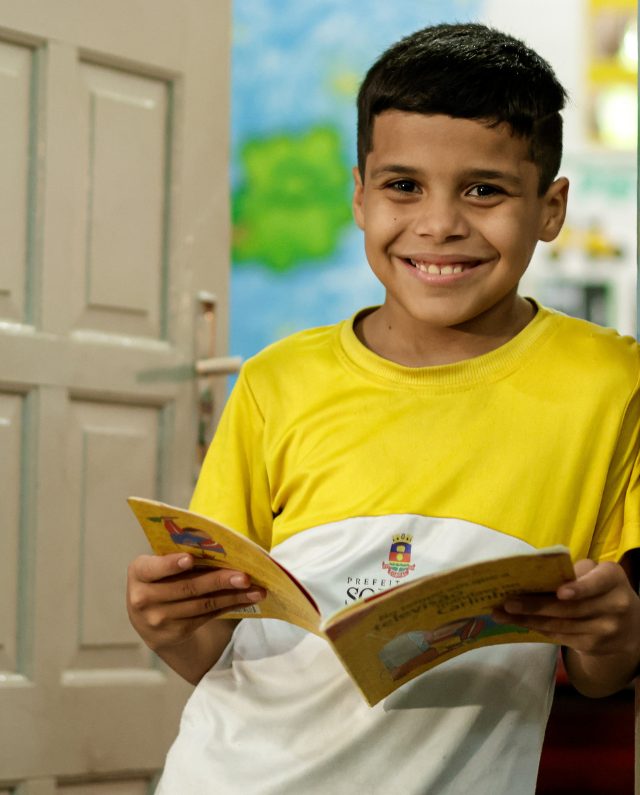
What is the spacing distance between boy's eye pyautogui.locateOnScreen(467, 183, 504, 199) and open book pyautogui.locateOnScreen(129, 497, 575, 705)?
41cm

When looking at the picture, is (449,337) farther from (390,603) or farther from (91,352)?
(91,352)

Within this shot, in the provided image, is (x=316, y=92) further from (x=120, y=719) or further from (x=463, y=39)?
(x=463, y=39)

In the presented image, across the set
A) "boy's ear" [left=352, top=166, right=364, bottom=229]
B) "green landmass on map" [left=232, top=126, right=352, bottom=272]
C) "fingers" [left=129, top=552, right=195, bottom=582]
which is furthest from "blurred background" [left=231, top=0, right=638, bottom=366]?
"fingers" [left=129, top=552, right=195, bottom=582]

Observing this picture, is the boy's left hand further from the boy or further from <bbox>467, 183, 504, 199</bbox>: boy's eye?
<bbox>467, 183, 504, 199</bbox>: boy's eye

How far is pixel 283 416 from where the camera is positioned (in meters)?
1.31

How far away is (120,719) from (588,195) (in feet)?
16.6

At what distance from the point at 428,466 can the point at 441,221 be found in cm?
23

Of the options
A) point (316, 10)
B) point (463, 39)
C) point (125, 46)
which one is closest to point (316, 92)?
point (316, 10)

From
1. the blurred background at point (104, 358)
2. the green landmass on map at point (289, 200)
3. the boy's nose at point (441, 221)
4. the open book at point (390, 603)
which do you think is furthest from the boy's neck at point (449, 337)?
the green landmass on map at point (289, 200)

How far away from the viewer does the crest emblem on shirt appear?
1.18 meters

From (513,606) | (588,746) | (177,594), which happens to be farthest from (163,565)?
(588,746)

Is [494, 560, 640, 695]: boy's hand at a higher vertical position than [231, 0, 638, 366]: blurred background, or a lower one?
lower

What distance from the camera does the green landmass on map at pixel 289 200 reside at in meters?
7.95

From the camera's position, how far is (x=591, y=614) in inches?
40.7
